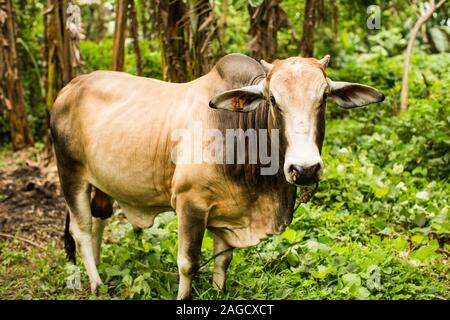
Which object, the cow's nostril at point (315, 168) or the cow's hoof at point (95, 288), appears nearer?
the cow's nostril at point (315, 168)

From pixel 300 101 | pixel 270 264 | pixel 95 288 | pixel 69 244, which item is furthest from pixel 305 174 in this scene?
pixel 69 244

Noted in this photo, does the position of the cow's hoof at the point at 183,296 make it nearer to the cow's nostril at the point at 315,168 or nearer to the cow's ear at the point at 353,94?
the cow's nostril at the point at 315,168

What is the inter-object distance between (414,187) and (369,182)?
0.49 m

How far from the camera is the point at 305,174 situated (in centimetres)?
284

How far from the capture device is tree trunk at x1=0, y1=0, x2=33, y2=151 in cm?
739

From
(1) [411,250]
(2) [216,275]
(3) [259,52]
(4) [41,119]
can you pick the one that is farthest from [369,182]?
(4) [41,119]

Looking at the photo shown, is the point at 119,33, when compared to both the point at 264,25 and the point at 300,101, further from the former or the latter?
the point at 300,101

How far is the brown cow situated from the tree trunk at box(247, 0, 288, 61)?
2.11 metres

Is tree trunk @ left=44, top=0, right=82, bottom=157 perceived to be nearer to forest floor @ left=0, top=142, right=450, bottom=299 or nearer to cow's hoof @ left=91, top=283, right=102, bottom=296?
forest floor @ left=0, top=142, right=450, bottom=299

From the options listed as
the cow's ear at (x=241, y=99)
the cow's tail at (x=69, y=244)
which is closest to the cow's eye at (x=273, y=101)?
the cow's ear at (x=241, y=99)

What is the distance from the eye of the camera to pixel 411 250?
4676 mm

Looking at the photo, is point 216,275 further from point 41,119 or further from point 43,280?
point 41,119

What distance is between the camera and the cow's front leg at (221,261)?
3941 millimetres

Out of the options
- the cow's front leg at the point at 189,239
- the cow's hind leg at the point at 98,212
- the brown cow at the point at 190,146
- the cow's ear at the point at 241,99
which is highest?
the cow's ear at the point at 241,99
